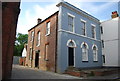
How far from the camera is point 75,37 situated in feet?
53.0

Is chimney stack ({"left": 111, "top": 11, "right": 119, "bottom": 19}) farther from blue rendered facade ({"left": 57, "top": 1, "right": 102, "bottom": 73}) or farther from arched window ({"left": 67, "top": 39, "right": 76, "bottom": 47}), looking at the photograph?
arched window ({"left": 67, "top": 39, "right": 76, "bottom": 47})

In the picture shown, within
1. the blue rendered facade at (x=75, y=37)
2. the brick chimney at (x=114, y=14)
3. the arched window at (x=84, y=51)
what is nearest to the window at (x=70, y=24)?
the blue rendered facade at (x=75, y=37)

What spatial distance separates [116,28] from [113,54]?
3.86 meters

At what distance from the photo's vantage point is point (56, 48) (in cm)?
1481

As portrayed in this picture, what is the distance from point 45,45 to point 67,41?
3.51m

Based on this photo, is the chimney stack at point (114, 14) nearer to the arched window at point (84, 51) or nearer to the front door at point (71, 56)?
the arched window at point (84, 51)

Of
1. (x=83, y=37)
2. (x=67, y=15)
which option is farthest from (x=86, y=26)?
(x=67, y=15)

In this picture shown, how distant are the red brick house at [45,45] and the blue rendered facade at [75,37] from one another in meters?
0.88

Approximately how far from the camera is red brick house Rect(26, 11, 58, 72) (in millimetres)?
15289

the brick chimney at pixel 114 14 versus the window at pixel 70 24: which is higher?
the brick chimney at pixel 114 14

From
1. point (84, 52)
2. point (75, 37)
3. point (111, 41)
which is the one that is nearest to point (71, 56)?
point (75, 37)

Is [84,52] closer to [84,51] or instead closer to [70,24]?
[84,51]

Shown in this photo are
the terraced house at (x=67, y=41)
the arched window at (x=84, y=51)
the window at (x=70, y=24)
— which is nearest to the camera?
the terraced house at (x=67, y=41)

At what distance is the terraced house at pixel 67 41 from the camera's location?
14656mm
